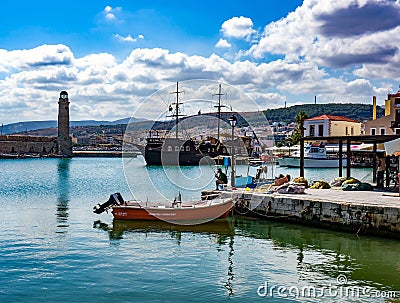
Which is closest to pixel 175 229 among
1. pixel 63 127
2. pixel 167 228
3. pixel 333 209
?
pixel 167 228

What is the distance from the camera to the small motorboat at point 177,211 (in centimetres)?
2045

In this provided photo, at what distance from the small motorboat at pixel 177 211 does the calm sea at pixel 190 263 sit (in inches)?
14.2

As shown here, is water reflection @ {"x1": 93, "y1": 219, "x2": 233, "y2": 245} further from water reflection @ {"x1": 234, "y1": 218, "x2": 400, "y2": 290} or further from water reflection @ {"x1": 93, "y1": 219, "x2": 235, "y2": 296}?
water reflection @ {"x1": 234, "y1": 218, "x2": 400, "y2": 290}

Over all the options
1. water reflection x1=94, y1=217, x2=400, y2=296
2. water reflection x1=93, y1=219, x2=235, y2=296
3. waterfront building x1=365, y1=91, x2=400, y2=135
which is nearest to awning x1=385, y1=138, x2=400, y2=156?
water reflection x1=94, y1=217, x2=400, y2=296

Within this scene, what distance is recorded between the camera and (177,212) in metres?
20.5

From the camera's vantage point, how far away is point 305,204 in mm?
19672

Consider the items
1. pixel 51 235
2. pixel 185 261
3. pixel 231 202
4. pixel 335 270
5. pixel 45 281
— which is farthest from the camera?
pixel 231 202

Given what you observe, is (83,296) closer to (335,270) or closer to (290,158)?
(335,270)

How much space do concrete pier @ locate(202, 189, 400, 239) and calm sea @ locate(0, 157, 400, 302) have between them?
0.46 meters

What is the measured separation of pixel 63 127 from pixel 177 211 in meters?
121

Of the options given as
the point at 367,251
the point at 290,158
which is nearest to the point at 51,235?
the point at 367,251

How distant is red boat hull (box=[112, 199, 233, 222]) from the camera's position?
20438 mm

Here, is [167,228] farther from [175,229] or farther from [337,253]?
[337,253]

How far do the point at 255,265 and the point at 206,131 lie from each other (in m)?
12.6
